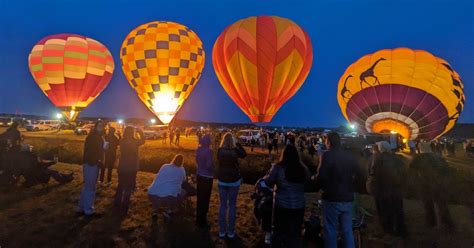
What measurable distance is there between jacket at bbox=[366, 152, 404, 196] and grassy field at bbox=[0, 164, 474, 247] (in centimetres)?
76

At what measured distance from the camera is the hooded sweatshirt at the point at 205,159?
15.2 ft

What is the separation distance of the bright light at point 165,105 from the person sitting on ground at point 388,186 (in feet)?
49.4

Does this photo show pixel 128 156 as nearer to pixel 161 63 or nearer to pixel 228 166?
pixel 228 166

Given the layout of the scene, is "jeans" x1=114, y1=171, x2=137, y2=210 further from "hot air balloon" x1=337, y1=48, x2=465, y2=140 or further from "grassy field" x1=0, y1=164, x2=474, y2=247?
"hot air balloon" x1=337, y1=48, x2=465, y2=140

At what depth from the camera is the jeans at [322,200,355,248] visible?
11.4 feet

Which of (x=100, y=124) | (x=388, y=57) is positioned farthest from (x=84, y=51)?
(x=388, y=57)

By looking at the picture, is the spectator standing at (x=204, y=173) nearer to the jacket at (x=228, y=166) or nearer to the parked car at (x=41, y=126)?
the jacket at (x=228, y=166)

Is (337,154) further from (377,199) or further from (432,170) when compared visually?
(432,170)

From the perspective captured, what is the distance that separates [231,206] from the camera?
14.2 ft

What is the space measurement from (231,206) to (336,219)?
1.55m

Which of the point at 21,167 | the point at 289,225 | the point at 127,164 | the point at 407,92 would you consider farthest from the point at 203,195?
the point at 407,92

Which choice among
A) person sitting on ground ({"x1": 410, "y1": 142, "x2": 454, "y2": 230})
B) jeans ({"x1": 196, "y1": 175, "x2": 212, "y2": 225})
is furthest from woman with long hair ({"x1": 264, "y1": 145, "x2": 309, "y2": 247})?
person sitting on ground ({"x1": 410, "y1": 142, "x2": 454, "y2": 230})

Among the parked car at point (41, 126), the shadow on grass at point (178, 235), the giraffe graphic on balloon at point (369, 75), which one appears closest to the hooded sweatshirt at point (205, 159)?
the shadow on grass at point (178, 235)

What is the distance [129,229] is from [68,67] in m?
19.2
